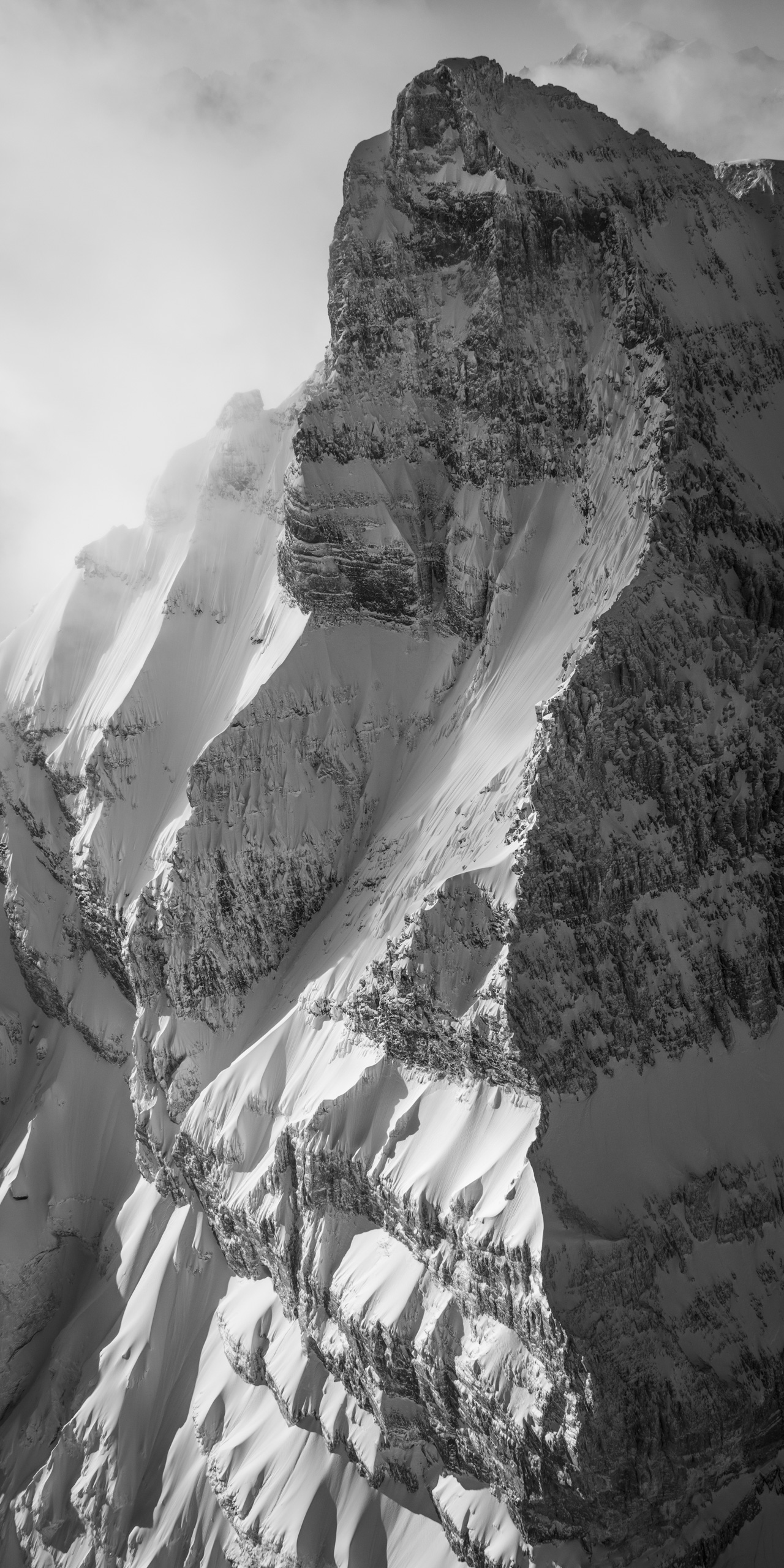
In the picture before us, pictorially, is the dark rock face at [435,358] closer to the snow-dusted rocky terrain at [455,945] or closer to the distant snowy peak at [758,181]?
the snow-dusted rocky terrain at [455,945]

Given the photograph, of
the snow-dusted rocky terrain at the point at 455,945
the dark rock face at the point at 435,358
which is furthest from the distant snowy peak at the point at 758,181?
the dark rock face at the point at 435,358

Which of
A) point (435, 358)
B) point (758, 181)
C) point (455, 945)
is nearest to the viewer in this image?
point (455, 945)

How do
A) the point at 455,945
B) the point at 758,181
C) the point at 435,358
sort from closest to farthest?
1. the point at 455,945
2. the point at 435,358
3. the point at 758,181

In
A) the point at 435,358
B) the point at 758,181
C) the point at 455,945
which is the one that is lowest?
the point at 455,945

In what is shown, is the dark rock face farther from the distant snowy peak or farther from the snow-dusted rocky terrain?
the distant snowy peak

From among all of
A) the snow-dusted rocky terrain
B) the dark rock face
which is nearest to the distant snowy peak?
the snow-dusted rocky terrain

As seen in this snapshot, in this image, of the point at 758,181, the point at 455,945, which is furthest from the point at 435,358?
the point at 455,945

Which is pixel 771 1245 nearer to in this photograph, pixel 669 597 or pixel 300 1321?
pixel 300 1321

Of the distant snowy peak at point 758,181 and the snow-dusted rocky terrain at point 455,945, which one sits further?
the distant snowy peak at point 758,181

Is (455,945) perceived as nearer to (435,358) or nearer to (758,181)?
(435,358)
